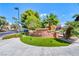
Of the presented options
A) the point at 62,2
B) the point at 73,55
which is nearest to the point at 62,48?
the point at 73,55

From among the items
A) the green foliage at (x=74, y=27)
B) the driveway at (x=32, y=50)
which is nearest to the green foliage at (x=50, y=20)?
the green foliage at (x=74, y=27)

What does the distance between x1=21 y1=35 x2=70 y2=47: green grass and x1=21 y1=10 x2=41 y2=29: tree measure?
0.43 feet

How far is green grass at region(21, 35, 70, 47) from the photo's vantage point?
2.80 m

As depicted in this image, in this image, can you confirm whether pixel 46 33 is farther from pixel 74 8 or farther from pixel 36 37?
pixel 74 8

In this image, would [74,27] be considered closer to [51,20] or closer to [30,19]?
[51,20]

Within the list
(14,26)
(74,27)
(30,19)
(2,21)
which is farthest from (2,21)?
(74,27)

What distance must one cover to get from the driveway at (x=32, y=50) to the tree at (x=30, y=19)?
227 mm

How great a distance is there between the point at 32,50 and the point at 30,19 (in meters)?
0.35

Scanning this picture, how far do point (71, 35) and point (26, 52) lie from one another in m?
0.54

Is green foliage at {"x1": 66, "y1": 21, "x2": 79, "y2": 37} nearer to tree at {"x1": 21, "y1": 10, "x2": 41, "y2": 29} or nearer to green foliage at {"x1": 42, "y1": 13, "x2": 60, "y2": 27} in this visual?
green foliage at {"x1": 42, "y1": 13, "x2": 60, "y2": 27}

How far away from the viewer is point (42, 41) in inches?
111

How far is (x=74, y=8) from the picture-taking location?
9.00 feet

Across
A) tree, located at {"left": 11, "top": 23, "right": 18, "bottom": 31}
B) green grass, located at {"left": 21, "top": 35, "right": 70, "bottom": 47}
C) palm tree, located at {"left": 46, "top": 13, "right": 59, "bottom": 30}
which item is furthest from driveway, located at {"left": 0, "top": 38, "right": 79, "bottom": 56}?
palm tree, located at {"left": 46, "top": 13, "right": 59, "bottom": 30}

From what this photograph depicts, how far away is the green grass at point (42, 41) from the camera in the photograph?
280cm
